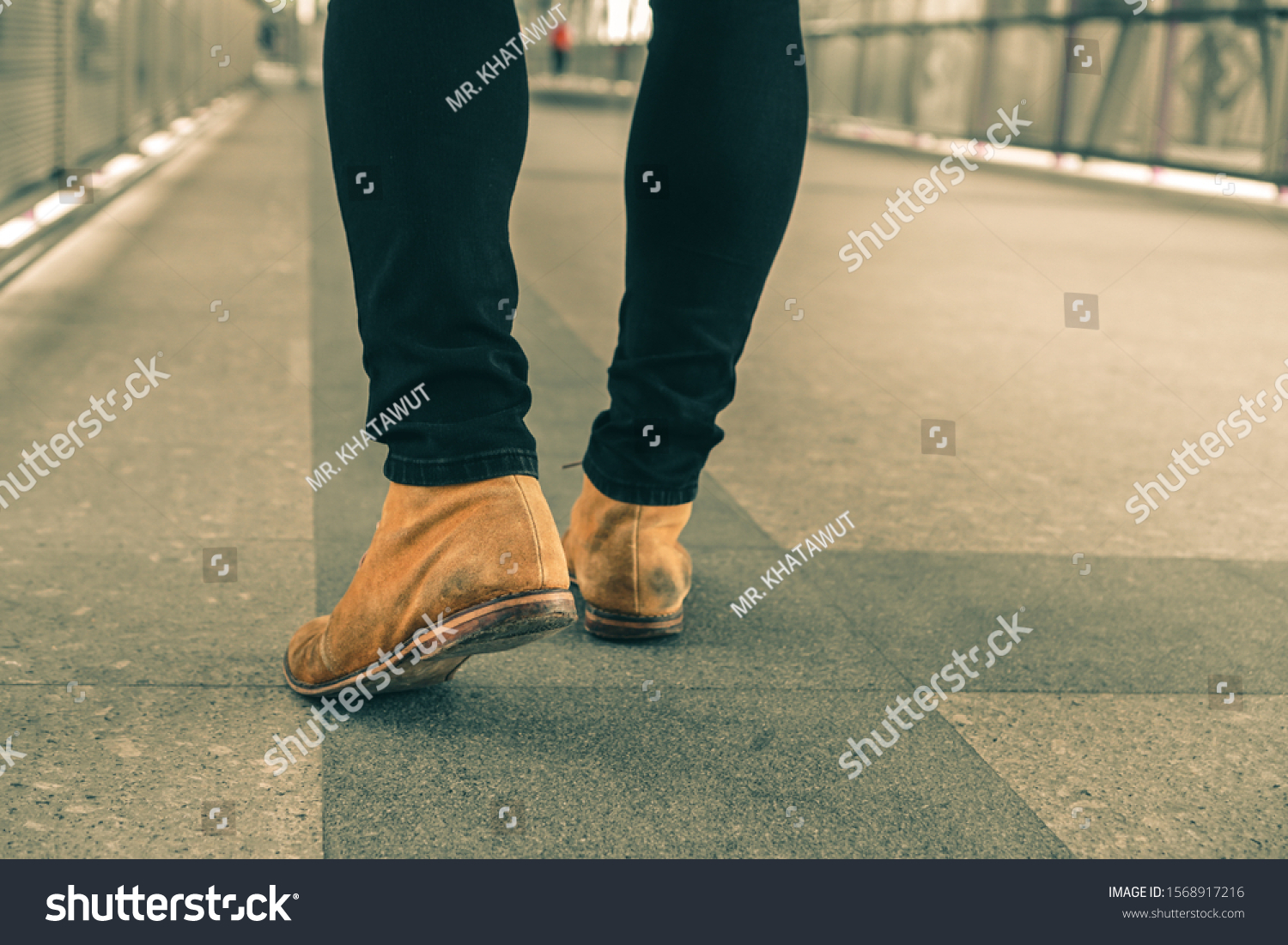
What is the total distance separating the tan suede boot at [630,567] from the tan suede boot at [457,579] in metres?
0.28

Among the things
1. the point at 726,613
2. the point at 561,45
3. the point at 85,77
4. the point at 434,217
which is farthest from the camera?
the point at 561,45

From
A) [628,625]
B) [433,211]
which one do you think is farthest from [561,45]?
[433,211]

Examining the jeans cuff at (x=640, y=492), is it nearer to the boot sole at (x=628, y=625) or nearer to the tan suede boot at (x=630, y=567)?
the tan suede boot at (x=630, y=567)

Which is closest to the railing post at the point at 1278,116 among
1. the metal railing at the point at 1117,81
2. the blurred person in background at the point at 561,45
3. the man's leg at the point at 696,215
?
the metal railing at the point at 1117,81

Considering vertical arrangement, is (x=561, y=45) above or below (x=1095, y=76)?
below

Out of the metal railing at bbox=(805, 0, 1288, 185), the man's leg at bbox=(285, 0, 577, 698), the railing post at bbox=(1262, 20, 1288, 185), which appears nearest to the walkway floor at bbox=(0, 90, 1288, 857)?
the man's leg at bbox=(285, 0, 577, 698)

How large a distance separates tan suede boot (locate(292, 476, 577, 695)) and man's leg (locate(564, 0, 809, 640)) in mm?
284

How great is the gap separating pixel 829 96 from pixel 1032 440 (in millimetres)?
17440

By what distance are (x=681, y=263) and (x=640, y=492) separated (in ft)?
0.82

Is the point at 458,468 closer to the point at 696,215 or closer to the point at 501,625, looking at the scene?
the point at 501,625

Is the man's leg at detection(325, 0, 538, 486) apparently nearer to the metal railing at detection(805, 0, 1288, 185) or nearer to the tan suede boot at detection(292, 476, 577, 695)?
the tan suede boot at detection(292, 476, 577, 695)

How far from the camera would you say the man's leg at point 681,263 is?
1355 mm

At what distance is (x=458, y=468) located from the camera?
1106 millimetres
